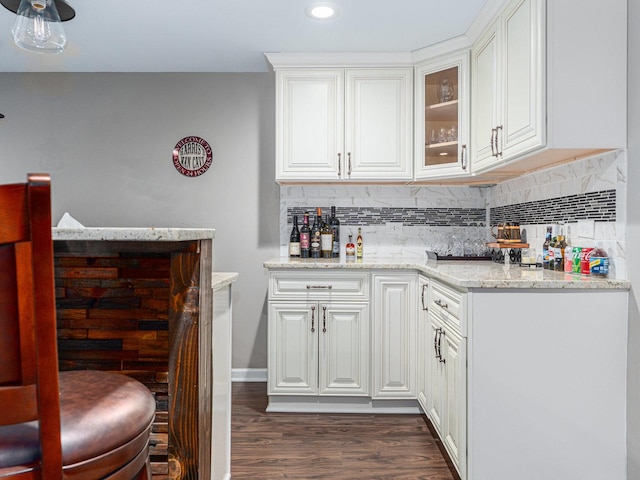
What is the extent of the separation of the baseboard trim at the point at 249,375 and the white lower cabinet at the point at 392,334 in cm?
102

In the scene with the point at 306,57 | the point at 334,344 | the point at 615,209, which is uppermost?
the point at 306,57

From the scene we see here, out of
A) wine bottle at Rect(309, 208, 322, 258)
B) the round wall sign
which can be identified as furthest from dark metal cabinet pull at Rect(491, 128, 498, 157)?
the round wall sign

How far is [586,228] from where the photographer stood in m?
2.07

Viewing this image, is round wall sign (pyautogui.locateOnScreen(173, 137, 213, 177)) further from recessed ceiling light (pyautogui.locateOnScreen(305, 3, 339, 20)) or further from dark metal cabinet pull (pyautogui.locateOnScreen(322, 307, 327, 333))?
dark metal cabinet pull (pyautogui.locateOnScreen(322, 307, 327, 333))

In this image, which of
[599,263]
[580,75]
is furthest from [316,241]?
[580,75]

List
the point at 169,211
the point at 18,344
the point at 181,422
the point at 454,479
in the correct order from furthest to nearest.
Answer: the point at 169,211, the point at 454,479, the point at 181,422, the point at 18,344

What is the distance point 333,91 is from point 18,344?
270 cm

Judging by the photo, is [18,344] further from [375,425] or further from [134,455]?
[375,425]

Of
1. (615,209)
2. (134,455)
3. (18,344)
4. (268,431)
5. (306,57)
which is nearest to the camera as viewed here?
(18,344)

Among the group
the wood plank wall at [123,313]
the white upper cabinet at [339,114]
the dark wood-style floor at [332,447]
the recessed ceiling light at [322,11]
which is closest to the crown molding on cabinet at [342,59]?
the white upper cabinet at [339,114]

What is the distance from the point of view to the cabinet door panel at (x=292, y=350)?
2736 millimetres

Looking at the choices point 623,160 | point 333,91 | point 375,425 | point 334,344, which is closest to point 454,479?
Answer: point 375,425

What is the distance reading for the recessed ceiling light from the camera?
239 cm

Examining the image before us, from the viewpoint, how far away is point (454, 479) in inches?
78.2
